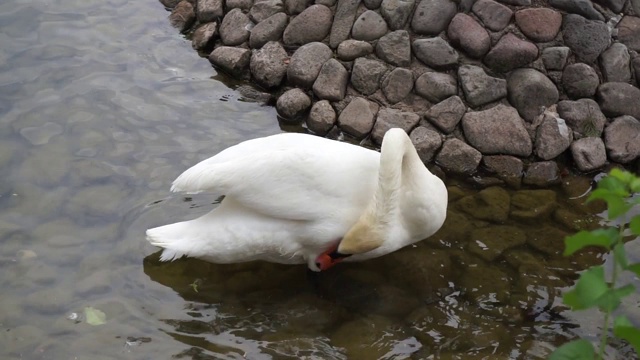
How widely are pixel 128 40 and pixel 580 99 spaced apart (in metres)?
4.50

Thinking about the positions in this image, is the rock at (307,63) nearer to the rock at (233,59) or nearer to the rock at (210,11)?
the rock at (233,59)

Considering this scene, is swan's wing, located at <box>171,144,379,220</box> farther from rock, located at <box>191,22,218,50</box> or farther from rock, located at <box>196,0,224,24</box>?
rock, located at <box>196,0,224,24</box>

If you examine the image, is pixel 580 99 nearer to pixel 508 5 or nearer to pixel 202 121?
pixel 508 5

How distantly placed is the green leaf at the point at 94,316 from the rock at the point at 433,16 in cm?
385

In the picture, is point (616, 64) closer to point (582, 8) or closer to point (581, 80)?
point (581, 80)

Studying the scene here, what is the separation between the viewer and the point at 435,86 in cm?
711

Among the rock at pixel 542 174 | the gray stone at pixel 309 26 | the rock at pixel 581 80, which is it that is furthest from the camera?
the gray stone at pixel 309 26

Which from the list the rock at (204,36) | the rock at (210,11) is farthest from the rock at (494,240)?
the rock at (210,11)

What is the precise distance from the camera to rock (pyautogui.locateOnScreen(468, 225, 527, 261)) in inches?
237

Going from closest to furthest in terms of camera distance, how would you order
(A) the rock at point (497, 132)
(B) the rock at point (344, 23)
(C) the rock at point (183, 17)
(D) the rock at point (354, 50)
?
(A) the rock at point (497, 132) → (D) the rock at point (354, 50) → (B) the rock at point (344, 23) → (C) the rock at point (183, 17)

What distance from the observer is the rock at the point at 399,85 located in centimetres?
720

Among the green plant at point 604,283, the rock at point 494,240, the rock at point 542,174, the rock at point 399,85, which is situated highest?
the green plant at point 604,283

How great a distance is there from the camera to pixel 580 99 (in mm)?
7090

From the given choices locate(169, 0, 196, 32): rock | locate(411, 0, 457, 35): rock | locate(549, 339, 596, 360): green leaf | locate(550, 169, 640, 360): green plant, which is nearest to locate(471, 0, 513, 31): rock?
locate(411, 0, 457, 35): rock
